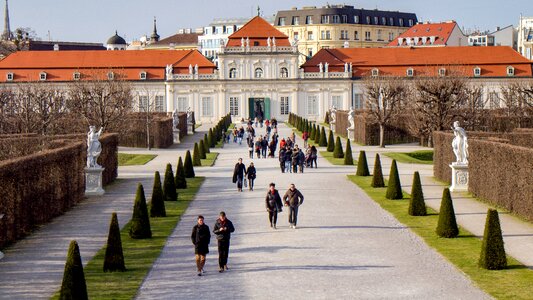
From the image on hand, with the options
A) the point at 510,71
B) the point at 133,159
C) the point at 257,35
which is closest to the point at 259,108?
the point at 257,35

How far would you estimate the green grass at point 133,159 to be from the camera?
51.8 metres

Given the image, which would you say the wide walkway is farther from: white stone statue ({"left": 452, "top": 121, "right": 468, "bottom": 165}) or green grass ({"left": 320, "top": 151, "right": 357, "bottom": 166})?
green grass ({"left": 320, "top": 151, "right": 357, "bottom": 166})

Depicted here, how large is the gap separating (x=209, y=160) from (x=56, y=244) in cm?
2795

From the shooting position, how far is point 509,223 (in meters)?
27.8

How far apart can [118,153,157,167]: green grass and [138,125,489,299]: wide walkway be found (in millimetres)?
18887

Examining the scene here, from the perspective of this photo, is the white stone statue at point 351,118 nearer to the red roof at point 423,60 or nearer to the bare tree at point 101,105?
the bare tree at point 101,105

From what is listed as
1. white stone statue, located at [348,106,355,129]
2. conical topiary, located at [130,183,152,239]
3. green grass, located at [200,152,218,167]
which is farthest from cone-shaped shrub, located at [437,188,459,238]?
white stone statue, located at [348,106,355,129]

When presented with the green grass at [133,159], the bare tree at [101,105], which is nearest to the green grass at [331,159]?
the green grass at [133,159]

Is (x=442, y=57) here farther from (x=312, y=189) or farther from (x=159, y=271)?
(x=159, y=271)

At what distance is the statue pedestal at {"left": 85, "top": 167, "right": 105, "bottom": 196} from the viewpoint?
3651cm

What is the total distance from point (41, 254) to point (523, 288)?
1136 cm

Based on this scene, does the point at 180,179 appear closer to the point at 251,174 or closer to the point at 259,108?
the point at 251,174

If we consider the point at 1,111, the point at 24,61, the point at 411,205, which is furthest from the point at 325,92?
the point at 411,205

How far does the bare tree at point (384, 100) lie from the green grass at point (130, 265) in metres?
34.7
